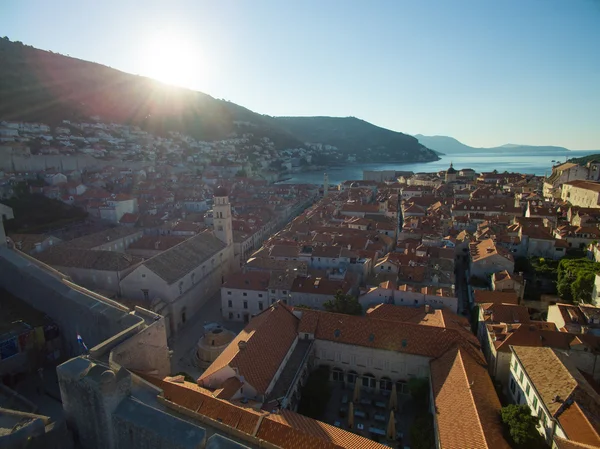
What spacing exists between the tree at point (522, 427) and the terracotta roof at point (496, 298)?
12460 millimetres

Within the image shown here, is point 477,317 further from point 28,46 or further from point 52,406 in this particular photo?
point 28,46

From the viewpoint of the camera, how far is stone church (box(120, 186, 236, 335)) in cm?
2838

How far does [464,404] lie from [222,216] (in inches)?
1049

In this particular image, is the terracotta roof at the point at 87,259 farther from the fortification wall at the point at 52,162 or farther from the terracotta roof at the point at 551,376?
the fortification wall at the point at 52,162

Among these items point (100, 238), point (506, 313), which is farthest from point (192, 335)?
point (506, 313)

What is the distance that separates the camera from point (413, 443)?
1703 centimetres

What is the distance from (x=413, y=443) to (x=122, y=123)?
136891 millimetres

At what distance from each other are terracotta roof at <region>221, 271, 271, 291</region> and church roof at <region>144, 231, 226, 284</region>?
12.0ft

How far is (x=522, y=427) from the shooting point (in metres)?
15.3

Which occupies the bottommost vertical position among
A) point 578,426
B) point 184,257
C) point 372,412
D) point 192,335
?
point 192,335

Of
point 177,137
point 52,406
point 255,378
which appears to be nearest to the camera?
point 52,406

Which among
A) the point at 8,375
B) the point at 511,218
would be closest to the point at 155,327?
the point at 8,375

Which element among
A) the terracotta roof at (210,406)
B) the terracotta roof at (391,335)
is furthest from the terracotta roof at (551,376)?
the terracotta roof at (210,406)

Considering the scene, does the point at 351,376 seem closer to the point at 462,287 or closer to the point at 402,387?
the point at 402,387
